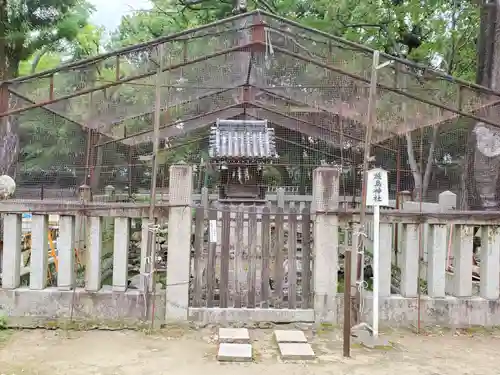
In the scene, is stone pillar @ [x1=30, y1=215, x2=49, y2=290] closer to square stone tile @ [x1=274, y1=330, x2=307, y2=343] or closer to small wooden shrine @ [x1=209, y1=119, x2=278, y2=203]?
square stone tile @ [x1=274, y1=330, x2=307, y2=343]

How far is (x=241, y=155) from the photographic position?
36.8 feet

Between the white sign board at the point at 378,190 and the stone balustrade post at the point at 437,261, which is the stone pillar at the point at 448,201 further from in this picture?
the white sign board at the point at 378,190

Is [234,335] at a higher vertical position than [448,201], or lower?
lower

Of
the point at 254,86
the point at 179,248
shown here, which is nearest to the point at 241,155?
the point at 254,86

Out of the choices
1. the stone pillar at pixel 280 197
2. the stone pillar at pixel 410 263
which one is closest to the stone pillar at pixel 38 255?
the stone pillar at pixel 410 263

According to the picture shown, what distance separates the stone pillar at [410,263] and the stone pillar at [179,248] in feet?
8.78

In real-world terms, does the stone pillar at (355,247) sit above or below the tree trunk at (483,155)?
below

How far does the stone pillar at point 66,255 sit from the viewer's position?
18.0 feet

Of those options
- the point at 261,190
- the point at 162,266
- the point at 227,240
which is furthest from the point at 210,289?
the point at 261,190

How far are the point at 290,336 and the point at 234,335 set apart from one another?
0.62 m

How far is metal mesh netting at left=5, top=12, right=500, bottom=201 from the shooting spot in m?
6.37

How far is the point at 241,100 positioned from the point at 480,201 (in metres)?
5.47

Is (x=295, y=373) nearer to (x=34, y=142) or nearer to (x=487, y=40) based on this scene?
(x=487, y=40)

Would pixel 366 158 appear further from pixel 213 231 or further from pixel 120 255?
pixel 120 255
